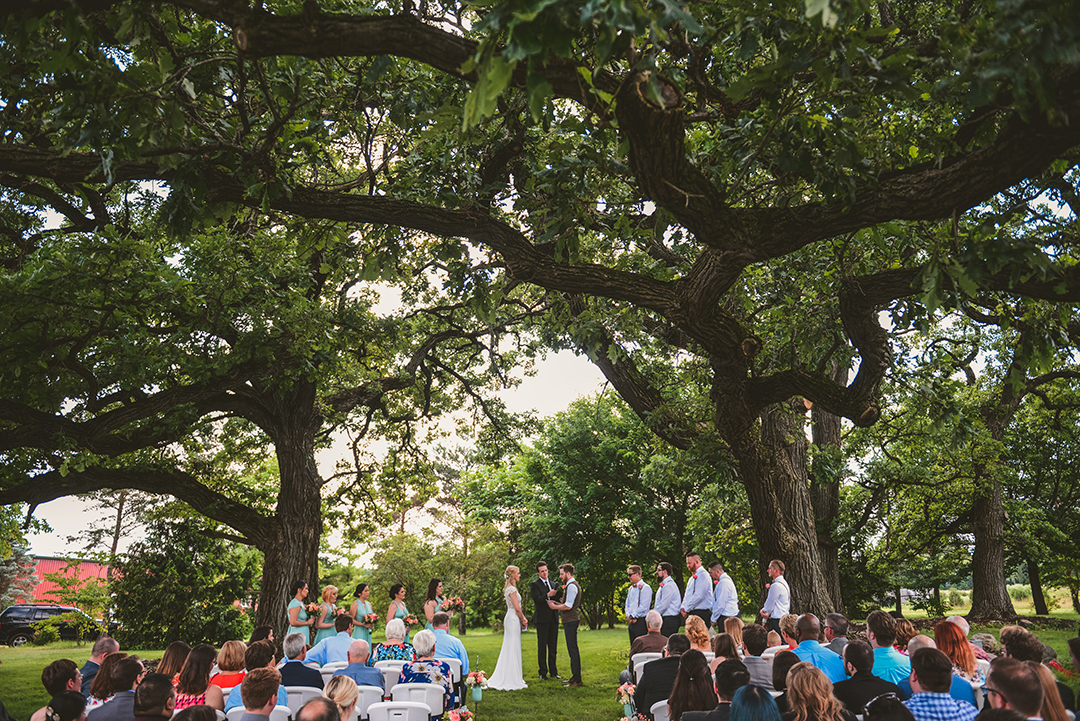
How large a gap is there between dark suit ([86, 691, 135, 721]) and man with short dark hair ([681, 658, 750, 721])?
11.1 ft

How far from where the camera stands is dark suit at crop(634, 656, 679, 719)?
5.25m

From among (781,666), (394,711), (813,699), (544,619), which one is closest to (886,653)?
(781,666)

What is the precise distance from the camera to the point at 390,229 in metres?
5.87

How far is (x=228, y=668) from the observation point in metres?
5.23

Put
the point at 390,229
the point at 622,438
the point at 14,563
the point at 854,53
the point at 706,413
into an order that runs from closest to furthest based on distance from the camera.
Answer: the point at 854,53 < the point at 390,229 < the point at 706,413 < the point at 622,438 < the point at 14,563

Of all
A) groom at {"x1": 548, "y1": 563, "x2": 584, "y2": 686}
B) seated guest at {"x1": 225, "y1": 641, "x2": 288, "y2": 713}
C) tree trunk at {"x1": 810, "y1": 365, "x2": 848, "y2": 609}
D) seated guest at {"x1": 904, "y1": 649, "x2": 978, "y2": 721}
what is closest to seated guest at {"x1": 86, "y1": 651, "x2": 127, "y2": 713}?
seated guest at {"x1": 225, "y1": 641, "x2": 288, "y2": 713}

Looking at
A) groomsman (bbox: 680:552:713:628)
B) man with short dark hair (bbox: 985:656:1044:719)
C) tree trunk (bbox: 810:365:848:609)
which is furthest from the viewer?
tree trunk (bbox: 810:365:848:609)

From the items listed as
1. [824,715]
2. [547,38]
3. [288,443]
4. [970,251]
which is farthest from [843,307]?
[288,443]

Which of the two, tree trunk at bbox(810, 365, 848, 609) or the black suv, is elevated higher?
tree trunk at bbox(810, 365, 848, 609)

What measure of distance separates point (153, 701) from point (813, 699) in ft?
12.0

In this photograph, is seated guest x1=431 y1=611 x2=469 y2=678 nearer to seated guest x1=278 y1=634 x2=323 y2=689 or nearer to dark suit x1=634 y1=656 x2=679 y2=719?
seated guest x1=278 y1=634 x2=323 y2=689

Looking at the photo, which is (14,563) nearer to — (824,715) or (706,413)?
(706,413)

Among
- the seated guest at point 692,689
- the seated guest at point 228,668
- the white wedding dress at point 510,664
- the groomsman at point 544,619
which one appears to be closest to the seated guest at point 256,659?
the seated guest at point 228,668

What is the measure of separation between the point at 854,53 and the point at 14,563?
121 feet
